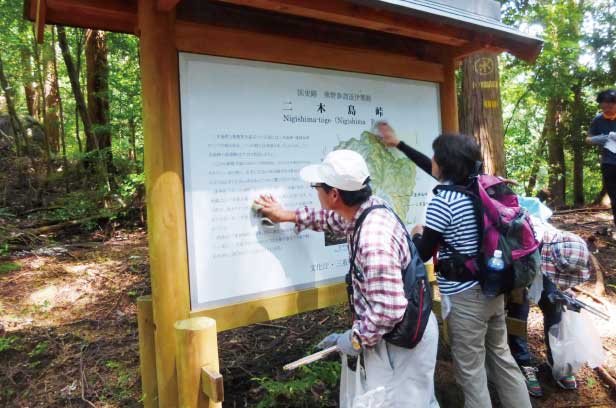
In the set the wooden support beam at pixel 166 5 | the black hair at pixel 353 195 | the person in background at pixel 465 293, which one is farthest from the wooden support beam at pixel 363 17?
the black hair at pixel 353 195

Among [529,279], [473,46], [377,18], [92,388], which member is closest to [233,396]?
[92,388]

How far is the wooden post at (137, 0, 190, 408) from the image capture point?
209cm

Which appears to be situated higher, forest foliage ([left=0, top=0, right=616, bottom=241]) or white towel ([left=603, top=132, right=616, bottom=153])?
forest foliage ([left=0, top=0, right=616, bottom=241])

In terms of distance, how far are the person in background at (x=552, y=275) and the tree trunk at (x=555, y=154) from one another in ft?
30.7

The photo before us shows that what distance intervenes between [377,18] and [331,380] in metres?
2.55

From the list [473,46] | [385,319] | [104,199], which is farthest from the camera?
[104,199]

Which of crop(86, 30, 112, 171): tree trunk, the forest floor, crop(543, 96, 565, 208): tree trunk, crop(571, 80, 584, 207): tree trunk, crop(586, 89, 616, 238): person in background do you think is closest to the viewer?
the forest floor

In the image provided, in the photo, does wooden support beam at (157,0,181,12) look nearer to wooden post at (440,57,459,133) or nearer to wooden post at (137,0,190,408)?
wooden post at (137,0,190,408)

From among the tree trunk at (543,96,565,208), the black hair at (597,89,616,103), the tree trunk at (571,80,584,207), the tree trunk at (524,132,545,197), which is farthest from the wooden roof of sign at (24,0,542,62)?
the tree trunk at (524,132,545,197)

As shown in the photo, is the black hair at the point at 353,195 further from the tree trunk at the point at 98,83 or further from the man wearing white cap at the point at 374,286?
the tree trunk at the point at 98,83

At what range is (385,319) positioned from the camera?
5.75ft

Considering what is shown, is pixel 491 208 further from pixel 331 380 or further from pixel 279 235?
pixel 331 380

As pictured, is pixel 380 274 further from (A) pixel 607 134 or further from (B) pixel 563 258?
(A) pixel 607 134

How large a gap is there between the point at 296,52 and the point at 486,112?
3.03m
